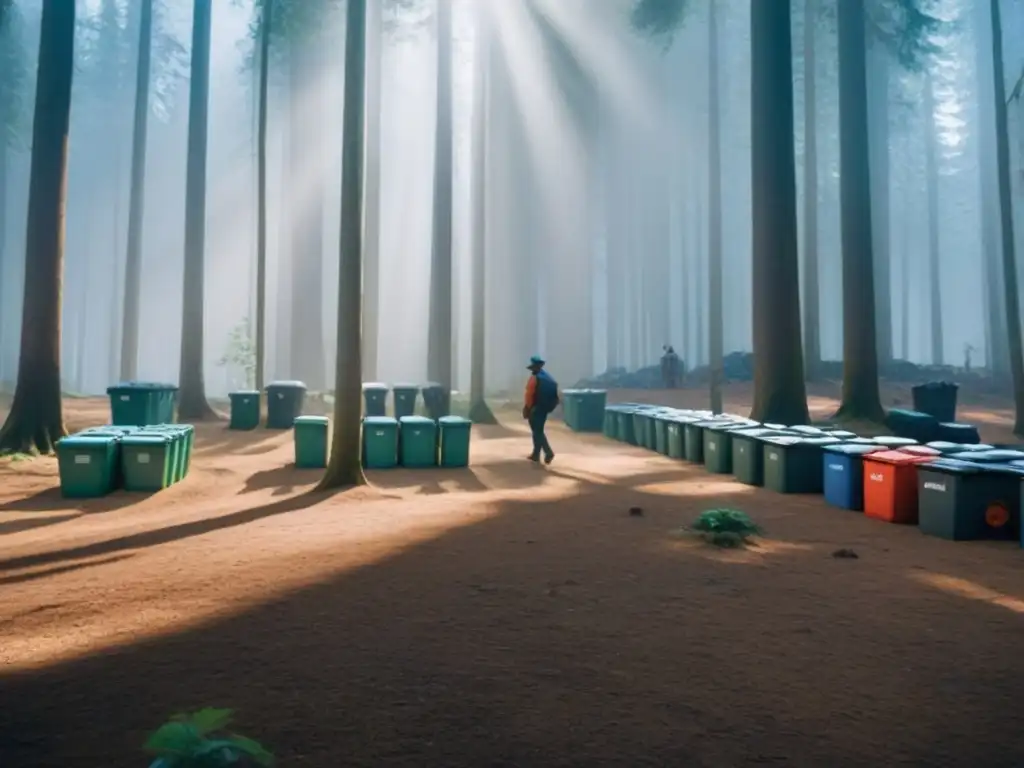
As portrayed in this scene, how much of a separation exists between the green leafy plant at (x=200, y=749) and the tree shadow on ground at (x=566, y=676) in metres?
0.42

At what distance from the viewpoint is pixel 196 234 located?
24.4 meters

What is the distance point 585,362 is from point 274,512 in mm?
35165

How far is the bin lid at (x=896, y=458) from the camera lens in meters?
8.36

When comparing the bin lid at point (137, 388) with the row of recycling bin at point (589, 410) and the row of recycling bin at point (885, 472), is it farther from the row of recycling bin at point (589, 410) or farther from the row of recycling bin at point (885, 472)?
the row of recycling bin at point (885, 472)

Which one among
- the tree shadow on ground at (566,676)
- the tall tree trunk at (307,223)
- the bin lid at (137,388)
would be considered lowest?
the tree shadow on ground at (566,676)

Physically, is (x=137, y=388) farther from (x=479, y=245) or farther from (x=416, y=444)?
(x=479, y=245)

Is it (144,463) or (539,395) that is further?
(539,395)

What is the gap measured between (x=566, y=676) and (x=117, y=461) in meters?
9.77

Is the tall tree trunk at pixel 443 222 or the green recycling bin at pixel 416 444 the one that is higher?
the tall tree trunk at pixel 443 222

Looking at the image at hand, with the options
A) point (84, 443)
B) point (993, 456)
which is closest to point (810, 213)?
point (993, 456)

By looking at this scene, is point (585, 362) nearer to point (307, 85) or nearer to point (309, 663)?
point (307, 85)

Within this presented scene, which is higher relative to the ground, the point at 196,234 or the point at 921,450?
the point at 196,234

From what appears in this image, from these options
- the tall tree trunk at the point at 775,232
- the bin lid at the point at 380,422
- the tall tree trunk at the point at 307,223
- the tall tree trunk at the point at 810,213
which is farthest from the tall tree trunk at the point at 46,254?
the tall tree trunk at the point at 810,213

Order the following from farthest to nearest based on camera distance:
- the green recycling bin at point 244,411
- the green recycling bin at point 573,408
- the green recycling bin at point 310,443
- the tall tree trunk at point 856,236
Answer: the green recycling bin at point 573,408, the green recycling bin at point 244,411, the tall tree trunk at point 856,236, the green recycling bin at point 310,443
